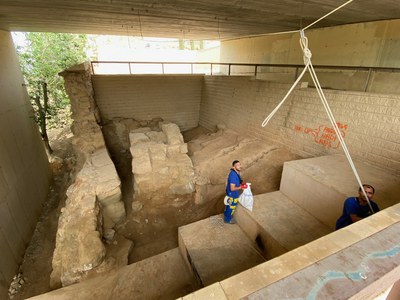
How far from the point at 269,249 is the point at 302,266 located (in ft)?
5.89

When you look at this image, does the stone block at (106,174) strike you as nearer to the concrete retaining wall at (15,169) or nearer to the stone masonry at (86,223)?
the stone masonry at (86,223)

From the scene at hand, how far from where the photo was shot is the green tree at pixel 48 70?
9828 millimetres

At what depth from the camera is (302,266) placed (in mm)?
1688

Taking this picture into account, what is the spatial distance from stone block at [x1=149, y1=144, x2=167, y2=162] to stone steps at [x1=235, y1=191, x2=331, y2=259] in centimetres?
266

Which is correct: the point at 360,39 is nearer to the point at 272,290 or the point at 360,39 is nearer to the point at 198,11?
the point at 198,11

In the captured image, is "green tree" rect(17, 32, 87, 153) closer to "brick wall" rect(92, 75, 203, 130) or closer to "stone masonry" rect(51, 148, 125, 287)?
"brick wall" rect(92, 75, 203, 130)

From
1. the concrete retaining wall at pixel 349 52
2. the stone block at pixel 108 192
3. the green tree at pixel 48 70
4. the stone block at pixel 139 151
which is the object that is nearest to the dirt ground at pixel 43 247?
the stone block at pixel 108 192

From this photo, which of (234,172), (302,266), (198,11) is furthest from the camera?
(198,11)

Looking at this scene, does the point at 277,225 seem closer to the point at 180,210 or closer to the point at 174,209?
the point at 180,210

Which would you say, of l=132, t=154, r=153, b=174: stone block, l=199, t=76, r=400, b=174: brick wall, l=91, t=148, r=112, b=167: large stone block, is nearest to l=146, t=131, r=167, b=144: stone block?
l=132, t=154, r=153, b=174: stone block

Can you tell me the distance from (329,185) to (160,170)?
379cm

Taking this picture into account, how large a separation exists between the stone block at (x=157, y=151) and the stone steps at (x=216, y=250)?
239 cm

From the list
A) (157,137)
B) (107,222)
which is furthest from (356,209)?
(157,137)

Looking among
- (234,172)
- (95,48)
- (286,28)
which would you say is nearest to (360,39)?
(286,28)
